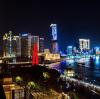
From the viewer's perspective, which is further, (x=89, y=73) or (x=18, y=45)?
(x=18, y=45)

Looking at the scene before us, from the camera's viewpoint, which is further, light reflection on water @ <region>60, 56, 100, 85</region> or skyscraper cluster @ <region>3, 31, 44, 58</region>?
skyscraper cluster @ <region>3, 31, 44, 58</region>

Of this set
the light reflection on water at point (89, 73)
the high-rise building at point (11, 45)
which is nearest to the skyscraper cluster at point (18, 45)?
the high-rise building at point (11, 45)

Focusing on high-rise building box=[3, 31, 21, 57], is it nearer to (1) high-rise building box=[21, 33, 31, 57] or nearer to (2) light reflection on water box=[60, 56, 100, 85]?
(1) high-rise building box=[21, 33, 31, 57]

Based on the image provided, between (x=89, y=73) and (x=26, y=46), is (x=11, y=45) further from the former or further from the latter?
(x=89, y=73)

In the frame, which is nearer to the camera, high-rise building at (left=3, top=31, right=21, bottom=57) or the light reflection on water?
the light reflection on water

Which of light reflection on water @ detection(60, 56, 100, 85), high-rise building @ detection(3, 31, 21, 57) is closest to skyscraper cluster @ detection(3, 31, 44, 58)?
high-rise building @ detection(3, 31, 21, 57)

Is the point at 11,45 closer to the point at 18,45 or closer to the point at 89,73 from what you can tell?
the point at 18,45

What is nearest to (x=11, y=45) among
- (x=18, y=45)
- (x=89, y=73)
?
(x=18, y=45)

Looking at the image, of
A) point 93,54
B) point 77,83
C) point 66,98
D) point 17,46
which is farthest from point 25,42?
point 66,98

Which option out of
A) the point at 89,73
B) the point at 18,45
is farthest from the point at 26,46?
the point at 89,73

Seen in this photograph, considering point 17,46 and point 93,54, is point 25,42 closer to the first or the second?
point 17,46

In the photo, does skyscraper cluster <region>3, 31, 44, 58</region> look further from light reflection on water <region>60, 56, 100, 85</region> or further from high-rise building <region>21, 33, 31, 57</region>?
light reflection on water <region>60, 56, 100, 85</region>

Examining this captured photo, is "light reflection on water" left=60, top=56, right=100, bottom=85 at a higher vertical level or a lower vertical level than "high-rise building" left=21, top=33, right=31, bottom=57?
lower

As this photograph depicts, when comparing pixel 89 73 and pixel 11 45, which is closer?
pixel 89 73
